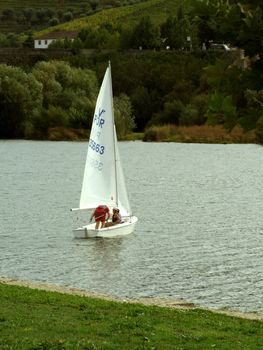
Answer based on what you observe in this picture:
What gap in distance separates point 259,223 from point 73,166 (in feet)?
105

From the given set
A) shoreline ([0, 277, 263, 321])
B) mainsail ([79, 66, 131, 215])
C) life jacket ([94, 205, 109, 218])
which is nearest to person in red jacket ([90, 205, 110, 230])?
life jacket ([94, 205, 109, 218])

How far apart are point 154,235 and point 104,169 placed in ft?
14.0

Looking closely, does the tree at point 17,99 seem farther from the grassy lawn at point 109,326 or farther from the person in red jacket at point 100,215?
the grassy lawn at point 109,326

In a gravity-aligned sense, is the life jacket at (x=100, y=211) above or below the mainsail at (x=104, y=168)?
below

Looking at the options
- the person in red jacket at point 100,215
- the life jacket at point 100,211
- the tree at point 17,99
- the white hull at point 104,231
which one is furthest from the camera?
the tree at point 17,99

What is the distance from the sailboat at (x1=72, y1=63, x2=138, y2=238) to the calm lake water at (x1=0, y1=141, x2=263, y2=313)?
4.22 feet

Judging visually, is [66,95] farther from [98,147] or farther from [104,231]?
[104,231]

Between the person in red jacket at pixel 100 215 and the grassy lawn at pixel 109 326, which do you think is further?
the person in red jacket at pixel 100 215

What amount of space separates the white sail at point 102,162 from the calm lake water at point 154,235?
1.50 m

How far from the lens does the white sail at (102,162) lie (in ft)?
124

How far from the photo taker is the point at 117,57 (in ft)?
461

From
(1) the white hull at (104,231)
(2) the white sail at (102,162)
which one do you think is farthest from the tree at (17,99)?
(1) the white hull at (104,231)

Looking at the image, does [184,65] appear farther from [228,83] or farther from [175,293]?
[228,83]

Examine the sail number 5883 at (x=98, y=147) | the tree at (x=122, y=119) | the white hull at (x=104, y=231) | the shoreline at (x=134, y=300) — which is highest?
the sail number 5883 at (x=98, y=147)
